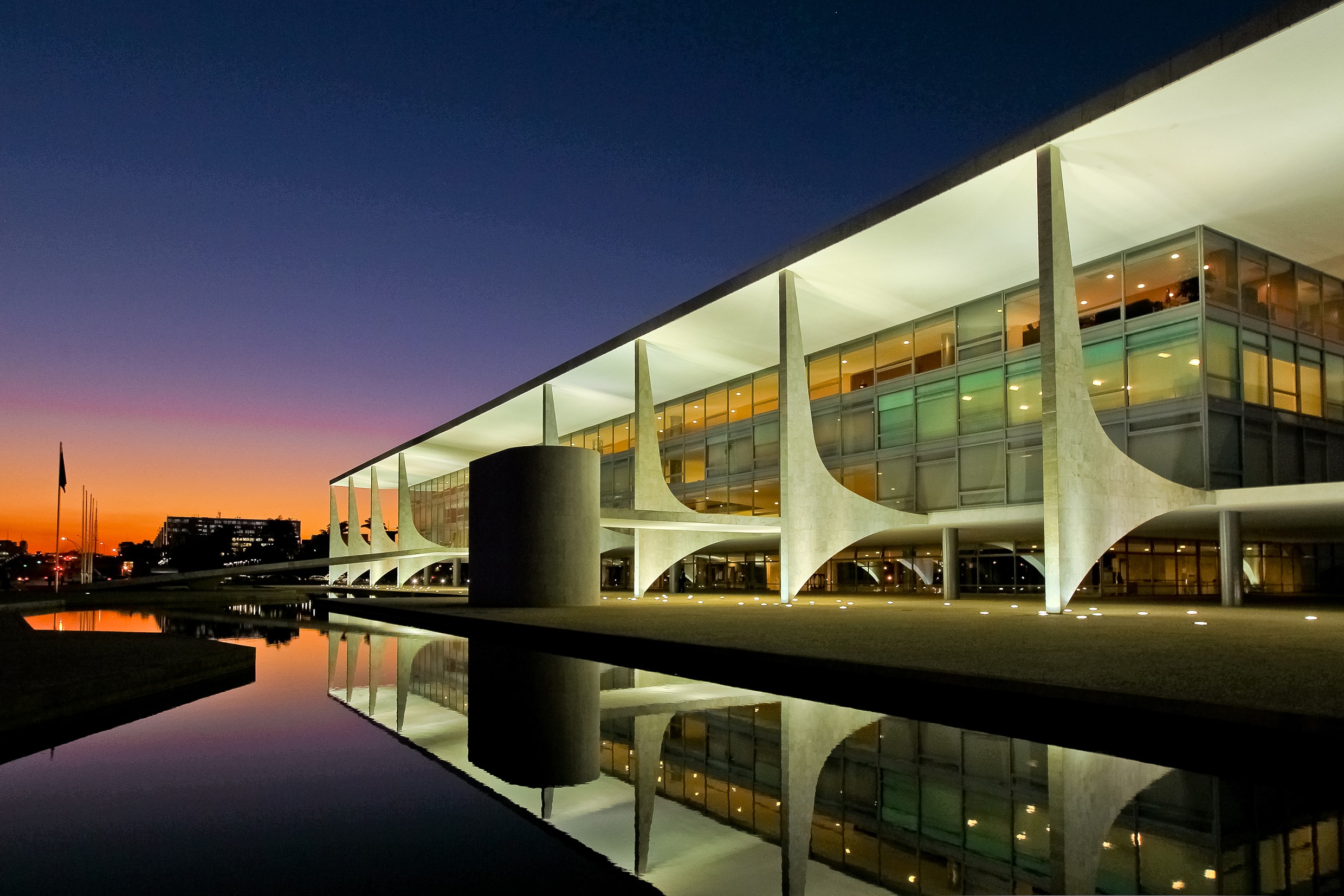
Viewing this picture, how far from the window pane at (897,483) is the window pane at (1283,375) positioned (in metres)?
8.98

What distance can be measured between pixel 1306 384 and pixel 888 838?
24213mm

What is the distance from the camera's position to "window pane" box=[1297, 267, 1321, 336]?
23266mm

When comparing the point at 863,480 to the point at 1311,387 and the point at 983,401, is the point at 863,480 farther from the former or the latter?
the point at 1311,387

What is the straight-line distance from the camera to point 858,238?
854 inches

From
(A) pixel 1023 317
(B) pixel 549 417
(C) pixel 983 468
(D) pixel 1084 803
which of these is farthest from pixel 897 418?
(D) pixel 1084 803

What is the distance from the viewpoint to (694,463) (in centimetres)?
3769

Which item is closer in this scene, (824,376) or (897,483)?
(897,483)

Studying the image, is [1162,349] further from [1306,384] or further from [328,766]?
[328,766]

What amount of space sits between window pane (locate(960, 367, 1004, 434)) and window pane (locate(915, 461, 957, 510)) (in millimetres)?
1261

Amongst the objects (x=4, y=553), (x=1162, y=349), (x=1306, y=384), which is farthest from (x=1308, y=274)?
(x=4, y=553)

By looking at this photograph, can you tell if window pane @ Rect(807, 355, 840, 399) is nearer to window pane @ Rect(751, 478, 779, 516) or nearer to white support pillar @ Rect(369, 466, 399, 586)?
window pane @ Rect(751, 478, 779, 516)

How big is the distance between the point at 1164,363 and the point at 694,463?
19.5 meters

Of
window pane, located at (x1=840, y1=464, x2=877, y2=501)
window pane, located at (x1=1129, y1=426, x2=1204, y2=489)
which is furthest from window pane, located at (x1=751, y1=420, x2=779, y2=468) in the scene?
window pane, located at (x1=1129, y1=426, x2=1204, y2=489)

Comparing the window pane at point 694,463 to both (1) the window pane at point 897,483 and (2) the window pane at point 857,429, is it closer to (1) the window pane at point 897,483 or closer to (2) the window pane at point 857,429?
(2) the window pane at point 857,429
